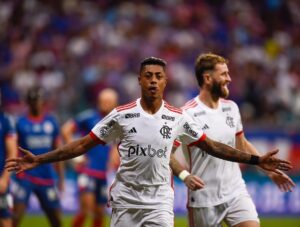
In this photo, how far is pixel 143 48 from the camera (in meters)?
21.0

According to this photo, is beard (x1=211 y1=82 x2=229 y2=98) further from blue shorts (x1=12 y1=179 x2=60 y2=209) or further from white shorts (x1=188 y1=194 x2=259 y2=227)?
blue shorts (x1=12 y1=179 x2=60 y2=209)

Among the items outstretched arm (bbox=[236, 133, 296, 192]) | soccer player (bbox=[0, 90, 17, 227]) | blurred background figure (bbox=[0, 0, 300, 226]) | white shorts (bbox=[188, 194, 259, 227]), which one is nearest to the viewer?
outstretched arm (bbox=[236, 133, 296, 192])

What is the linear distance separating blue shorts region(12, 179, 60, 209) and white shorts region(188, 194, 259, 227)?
3414 millimetres

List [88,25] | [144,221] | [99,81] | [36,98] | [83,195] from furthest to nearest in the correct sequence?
[88,25] → [99,81] → [83,195] → [36,98] → [144,221]

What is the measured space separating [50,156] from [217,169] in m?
2.22

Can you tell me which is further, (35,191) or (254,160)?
(35,191)

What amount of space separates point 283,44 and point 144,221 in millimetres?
15453

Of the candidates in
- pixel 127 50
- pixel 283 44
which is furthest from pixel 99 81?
pixel 283 44

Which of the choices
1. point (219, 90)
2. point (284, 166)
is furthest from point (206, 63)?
point (284, 166)

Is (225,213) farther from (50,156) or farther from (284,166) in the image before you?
(50,156)

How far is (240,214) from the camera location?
29.8 ft

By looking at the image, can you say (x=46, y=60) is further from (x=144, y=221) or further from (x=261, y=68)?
(x=144, y=221)

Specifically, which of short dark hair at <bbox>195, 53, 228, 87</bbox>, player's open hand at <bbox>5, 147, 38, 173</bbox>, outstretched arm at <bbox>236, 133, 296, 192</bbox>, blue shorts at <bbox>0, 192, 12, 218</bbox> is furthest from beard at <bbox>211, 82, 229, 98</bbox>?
blue shorts at <bbox>0, 192, 12, 218</bbox>

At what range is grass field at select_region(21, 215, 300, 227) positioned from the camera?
16.0 meters
